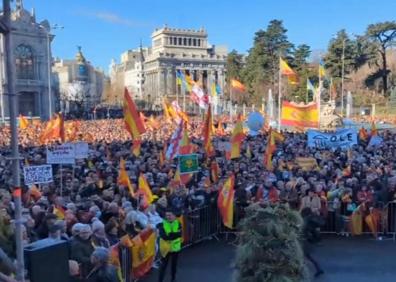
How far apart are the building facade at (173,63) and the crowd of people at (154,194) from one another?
9540cm

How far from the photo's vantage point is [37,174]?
35.4 feet

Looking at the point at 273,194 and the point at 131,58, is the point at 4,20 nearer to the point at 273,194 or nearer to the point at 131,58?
the point at 273,194

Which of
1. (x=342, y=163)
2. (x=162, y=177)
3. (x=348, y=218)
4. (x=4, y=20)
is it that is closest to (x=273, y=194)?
(x=348, y=218)

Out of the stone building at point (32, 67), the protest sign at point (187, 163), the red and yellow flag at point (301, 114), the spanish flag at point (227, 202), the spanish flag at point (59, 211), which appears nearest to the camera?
the spanish flag at point (59, 211)

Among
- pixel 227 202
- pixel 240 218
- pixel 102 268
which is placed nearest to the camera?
pixel 102 268

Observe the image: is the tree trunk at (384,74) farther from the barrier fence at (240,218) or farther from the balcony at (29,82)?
the barrier fence at (240,218)

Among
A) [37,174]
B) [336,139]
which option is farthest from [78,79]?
[37,174]

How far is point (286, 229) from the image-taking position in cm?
530

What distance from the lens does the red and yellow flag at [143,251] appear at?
8.72 meters

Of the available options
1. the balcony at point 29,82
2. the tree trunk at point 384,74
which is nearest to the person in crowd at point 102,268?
the tree trunk at point 384,74

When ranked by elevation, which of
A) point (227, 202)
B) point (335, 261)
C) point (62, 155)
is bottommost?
point (335, 261)

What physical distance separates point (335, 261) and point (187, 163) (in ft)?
14.8

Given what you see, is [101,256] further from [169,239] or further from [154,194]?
[154,194]

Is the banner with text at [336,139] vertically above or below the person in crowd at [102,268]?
above
